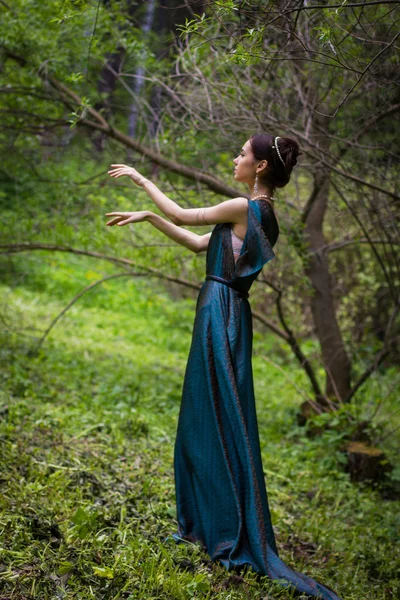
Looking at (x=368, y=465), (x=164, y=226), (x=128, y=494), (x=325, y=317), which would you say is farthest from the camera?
(x=325, y=317)

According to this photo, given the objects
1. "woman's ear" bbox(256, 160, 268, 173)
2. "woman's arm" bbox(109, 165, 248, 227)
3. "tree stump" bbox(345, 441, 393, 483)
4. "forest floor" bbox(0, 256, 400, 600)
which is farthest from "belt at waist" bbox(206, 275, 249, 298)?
"tree stump" bbox(345, 441, 393, 483)

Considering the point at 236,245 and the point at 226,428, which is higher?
the point at 236,245

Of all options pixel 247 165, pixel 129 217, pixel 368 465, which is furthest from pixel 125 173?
pixel 368 465

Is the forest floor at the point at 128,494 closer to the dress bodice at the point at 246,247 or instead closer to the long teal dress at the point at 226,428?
the long teal dress at the point at 226,428

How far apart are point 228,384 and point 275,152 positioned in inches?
42.9

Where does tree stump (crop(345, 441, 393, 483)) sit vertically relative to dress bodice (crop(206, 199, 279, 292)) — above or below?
below

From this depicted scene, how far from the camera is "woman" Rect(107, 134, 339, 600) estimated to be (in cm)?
284

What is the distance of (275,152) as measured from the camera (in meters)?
2.84

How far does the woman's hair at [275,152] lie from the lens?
2.83 metres

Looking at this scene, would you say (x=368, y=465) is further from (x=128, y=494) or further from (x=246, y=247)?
(x=246, y=247)

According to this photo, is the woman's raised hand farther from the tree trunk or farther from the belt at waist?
the tree trunk

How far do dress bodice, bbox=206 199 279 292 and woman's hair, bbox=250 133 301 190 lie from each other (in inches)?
6.2

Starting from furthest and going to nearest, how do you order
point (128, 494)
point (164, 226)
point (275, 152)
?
point (128, 494) → point (164, 226) → point (275, 152)

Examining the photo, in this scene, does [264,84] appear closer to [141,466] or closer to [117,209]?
[117,209]
